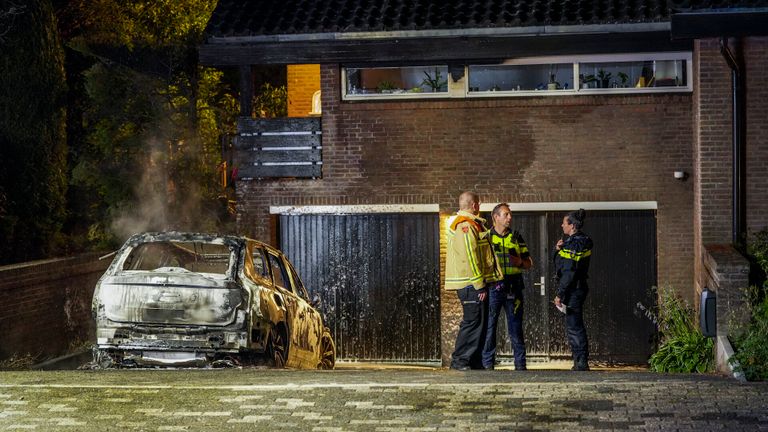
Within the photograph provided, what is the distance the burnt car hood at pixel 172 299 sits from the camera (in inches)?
492

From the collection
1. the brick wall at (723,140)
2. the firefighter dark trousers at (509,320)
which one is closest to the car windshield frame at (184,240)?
the firefighter dark trousers at (509,320)

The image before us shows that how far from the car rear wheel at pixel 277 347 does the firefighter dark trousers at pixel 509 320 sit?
89.6 inches

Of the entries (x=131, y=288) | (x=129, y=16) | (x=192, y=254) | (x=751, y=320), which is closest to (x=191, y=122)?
(x=129, y=16)

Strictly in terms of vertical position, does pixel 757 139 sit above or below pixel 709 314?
above

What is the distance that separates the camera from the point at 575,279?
13562mm

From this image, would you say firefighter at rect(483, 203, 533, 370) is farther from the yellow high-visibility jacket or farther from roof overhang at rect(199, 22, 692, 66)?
roof overhang at rect(199, 22, 692, 66)

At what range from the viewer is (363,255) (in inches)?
Answer: 700

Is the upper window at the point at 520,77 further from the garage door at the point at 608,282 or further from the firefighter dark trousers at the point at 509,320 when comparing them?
the firefighter dark trousers at the point at 509,320

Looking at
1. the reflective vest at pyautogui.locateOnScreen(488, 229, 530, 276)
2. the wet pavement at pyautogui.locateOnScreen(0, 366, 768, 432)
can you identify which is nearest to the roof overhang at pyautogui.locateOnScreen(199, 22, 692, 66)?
the reflective vest at pyautogui.locateOnScreen(488, 229, 530, 276)

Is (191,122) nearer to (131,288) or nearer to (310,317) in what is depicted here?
(310,317)

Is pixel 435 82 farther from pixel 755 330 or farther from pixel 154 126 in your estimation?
pixel 154 126

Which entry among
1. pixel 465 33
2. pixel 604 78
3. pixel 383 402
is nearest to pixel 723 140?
pixel 604 78

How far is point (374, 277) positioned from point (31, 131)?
7.57 m

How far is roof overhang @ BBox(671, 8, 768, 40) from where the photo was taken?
14914 mm
